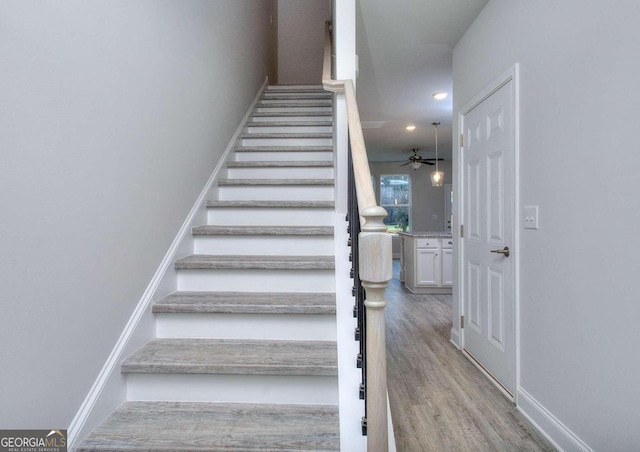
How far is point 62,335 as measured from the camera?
122 centimetres

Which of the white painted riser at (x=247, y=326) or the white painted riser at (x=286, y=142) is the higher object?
the white painted riser at (x=286, y=142)

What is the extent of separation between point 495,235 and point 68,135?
238cm

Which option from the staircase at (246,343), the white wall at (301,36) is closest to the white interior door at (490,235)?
the staircase at (246,343)

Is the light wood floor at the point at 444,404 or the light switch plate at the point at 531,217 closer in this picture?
the light wood floor at the point at 444,404

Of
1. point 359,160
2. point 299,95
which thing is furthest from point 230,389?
point 299,95

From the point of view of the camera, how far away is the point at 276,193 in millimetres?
2666

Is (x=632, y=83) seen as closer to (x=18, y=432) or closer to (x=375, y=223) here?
(x=375, y=223)

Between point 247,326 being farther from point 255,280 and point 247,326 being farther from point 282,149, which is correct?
point 282,149

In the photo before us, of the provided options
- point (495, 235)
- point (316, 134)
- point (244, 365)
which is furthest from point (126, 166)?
point (495, 235)

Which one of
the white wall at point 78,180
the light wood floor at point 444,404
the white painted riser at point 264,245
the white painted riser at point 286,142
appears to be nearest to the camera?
the white wall at point 78,180

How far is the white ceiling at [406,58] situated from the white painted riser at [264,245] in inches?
69.5

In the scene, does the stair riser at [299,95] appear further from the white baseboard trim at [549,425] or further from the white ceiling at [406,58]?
the white baseboard trim at [549,425]

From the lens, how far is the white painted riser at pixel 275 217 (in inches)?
97.3

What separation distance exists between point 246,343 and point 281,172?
1.55 m
